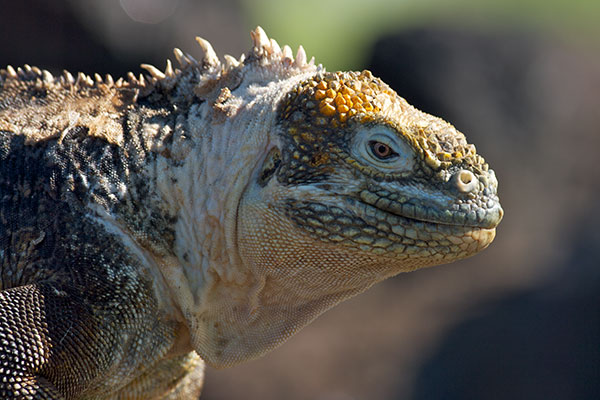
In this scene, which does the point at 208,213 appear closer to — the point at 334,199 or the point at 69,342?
the point at 334,199

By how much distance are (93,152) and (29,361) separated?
102cm

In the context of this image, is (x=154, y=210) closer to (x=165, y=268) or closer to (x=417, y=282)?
(x=165, y=268)

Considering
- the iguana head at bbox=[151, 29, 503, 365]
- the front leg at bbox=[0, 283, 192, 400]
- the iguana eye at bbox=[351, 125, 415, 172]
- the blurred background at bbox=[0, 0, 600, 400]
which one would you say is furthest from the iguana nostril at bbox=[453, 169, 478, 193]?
the blurred background at bbox=[0, 0, 600, 400]

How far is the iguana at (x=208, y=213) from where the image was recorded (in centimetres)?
315

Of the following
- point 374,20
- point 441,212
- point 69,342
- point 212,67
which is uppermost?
point 374,20

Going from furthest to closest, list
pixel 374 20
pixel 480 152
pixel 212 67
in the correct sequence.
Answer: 1. pixel 374 20
2. pixel 480 152
3. pixel 212 67

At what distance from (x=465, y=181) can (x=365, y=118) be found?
1.74 feet

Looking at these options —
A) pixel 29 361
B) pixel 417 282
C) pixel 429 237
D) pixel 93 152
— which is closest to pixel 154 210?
pixel 93 152

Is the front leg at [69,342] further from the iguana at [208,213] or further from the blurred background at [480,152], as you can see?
the blurred background at [480,152]

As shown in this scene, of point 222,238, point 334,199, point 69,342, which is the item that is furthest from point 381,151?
point 69,342

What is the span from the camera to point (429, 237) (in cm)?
315

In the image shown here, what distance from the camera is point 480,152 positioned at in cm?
1250

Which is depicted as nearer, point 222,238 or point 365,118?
point 365,118

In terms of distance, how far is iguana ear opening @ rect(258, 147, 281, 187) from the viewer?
336cm
